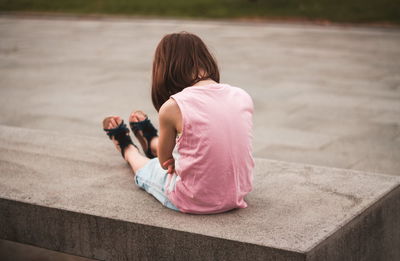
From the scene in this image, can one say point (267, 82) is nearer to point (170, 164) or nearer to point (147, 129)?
point (147, 129)

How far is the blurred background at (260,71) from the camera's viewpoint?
6.62 metres

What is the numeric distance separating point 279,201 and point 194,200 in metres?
0.61

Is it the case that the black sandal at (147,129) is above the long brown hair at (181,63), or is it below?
below

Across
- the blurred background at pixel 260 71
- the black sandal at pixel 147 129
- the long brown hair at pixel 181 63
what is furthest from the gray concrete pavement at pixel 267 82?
the long brown hair at pixel 181 63

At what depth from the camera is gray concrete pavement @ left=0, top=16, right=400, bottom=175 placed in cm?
658

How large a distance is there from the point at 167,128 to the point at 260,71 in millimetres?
7118

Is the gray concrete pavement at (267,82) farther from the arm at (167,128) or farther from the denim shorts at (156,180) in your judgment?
the arm at (167,128)

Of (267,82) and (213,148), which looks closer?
(213,148)

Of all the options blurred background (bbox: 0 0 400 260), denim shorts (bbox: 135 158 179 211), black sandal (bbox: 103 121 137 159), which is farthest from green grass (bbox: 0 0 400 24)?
denim shorts (bbox: 135 158 179 211)

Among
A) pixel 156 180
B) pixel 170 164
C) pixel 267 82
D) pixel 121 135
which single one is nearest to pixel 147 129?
pixel 121 135

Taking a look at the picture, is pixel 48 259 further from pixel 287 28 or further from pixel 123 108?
pixel 287 28

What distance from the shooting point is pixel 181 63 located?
11.6 feet

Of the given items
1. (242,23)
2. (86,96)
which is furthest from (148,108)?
(242,23)

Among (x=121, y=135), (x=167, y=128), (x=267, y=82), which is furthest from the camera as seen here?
(x=267, y=82)
